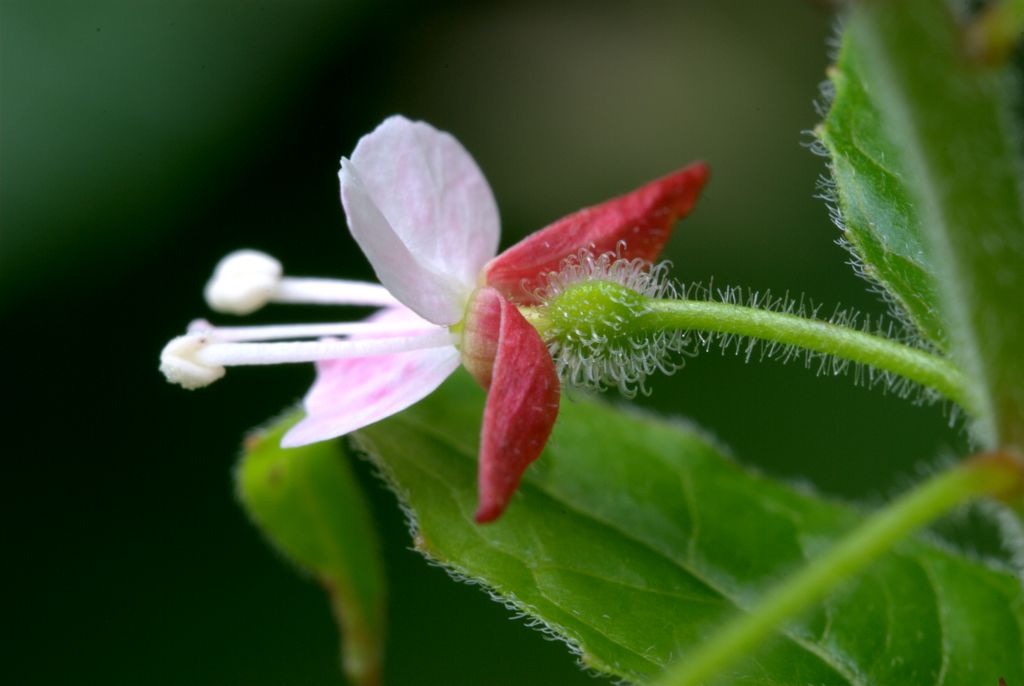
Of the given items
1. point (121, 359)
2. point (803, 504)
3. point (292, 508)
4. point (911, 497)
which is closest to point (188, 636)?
point (121, 359)

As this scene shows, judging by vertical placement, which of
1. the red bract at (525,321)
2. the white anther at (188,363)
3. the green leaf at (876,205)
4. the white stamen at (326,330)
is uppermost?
the green leaf at (876,205)

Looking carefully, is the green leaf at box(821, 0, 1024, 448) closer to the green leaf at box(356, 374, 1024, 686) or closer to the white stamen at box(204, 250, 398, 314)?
the green leaf at box(356, 374, 1024, 686)

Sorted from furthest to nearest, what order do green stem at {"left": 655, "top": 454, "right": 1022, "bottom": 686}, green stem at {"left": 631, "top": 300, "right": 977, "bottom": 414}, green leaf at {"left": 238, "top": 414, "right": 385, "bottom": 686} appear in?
green leaf at {"left": 238, "top": 414, "right": 385, "bottom": 686} → green stem at {"left": 631, "top": 300, "right": 977, "bottom": 414} → green stem at {"left": 655, "top": 454, "right": 1022, "bottom": 686}

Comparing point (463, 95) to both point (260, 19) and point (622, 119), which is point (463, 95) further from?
point (260, 19)

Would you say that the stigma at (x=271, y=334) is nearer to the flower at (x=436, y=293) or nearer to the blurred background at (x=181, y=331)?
the flower at (x=436, y=293)

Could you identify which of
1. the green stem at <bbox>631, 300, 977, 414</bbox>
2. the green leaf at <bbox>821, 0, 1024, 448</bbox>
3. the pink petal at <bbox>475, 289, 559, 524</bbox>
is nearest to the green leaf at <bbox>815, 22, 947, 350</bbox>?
the green stem at <bbox>631, 300, 977, 414</bbox>

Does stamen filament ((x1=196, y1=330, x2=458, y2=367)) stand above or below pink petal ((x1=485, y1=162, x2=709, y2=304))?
below

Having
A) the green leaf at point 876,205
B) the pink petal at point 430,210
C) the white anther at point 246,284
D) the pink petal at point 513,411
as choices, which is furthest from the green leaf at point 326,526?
the green leaf at point 876,205
